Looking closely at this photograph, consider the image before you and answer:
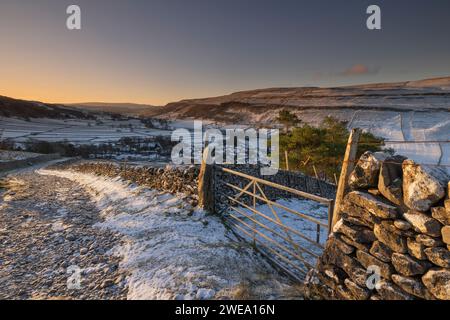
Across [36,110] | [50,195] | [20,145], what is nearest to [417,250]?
[50,195]

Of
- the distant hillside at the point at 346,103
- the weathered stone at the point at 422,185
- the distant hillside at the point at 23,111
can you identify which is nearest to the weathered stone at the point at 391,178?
the weathered stone at the point at 422,185

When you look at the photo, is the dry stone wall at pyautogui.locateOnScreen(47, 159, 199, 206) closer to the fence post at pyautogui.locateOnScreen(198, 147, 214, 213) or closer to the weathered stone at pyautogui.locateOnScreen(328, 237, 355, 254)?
the fence post at pyautogui.locateOnScreen(198, 147, 214, 213)

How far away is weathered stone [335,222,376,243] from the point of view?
3324mm

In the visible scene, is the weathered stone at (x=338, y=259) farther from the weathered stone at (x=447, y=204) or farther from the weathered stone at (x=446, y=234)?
the weathered stone at (x=447, y=204)

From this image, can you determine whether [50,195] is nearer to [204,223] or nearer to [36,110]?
[204,223]

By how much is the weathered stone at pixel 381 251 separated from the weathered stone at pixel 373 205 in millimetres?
363

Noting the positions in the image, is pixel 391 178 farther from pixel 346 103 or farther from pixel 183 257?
pixel 346 103

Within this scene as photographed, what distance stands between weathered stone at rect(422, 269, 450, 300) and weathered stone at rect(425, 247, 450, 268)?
0.24 feet

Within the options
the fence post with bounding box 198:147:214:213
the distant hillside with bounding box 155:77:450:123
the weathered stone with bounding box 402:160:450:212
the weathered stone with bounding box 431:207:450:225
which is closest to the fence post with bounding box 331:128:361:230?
the weathered stone with bounding box 402:160:450:212

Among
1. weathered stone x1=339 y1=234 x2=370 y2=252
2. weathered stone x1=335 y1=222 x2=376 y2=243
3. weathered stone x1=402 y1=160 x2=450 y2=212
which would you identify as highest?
weathered stone x1=402 y1=160 x2=450 y2=212

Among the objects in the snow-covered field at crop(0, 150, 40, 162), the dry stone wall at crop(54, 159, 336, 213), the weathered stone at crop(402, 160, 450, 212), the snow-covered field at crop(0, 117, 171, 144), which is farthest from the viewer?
the snow-covered field at crop(0, 117, 171, 144)

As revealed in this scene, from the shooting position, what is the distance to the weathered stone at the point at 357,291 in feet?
10.8
